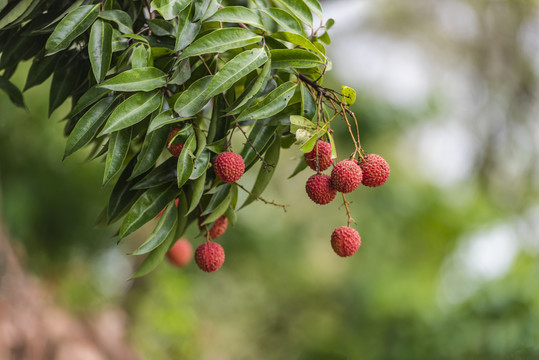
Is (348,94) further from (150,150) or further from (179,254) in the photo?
(179,254)

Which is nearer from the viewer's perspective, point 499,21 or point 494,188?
point 499,21

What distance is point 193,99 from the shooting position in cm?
68

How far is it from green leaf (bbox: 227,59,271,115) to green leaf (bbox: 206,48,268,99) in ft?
0.04

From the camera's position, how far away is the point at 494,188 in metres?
4.64

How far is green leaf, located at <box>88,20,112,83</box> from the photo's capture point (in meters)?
0.68

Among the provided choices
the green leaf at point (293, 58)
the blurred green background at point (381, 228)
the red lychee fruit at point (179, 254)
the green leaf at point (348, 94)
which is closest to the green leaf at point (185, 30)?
the green leaf at point (293, 58)

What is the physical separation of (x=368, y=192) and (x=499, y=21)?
1.69m

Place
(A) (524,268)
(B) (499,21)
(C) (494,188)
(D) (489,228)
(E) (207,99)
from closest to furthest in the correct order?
(E) (207,99)
(A) (524,268)
(D) (489,228)
(B) (499,21)
(C) (494,188)

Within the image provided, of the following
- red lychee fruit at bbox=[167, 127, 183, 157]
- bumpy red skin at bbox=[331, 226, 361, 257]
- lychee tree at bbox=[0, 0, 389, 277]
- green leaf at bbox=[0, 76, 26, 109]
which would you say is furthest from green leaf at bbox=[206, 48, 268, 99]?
green leaf at bbox=[0, 76, 26, 109]

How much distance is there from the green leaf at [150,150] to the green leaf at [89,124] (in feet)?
0.21

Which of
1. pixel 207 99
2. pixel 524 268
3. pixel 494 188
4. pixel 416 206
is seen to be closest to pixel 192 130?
pixel 207 99

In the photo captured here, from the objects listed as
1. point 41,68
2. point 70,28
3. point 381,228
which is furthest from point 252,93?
point 381,228

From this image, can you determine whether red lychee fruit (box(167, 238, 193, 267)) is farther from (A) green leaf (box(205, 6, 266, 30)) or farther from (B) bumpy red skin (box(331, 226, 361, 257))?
(A) green leaf (box(205, 6, 266, 30))

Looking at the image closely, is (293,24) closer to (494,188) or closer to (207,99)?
(207,99)
